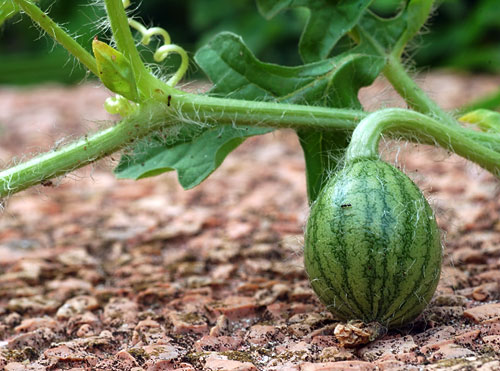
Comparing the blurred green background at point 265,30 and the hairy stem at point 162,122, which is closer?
the hairy stem at point 162,122

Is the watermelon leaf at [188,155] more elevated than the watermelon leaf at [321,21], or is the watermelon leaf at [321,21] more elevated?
the watermelon leaf at [321,21]

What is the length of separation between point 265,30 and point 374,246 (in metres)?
3.83

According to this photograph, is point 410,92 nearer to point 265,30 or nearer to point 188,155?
point 188,155

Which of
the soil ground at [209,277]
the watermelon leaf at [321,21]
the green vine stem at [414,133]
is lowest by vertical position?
the soil ground at [209,277]

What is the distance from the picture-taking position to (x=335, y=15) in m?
1.57

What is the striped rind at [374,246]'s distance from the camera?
1.12 m

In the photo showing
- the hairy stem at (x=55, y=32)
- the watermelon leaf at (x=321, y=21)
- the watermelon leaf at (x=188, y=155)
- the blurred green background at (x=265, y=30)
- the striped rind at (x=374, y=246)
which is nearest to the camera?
the striped rind at (x=374, y=246)

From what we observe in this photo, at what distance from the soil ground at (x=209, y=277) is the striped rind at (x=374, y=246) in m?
0.08

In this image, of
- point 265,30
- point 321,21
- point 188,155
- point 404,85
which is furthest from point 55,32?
point 265,30

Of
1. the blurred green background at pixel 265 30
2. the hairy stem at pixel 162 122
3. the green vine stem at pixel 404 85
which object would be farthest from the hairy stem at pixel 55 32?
the blurred green background at pixel 265 30

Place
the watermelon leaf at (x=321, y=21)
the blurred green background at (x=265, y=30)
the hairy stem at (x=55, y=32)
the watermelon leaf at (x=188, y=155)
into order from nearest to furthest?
the hairy stem at (x=55, y=32) < the watermelon leaf at (x=188, y=155) < the watermelon leaf at (x=321, y=21) < the blurred green background at (x=265, y=30)

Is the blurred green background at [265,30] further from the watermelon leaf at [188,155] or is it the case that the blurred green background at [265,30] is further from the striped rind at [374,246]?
the striped rind at [374,246]

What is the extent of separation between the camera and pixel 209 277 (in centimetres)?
180

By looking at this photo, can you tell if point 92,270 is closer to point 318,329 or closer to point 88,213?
point 88,213
